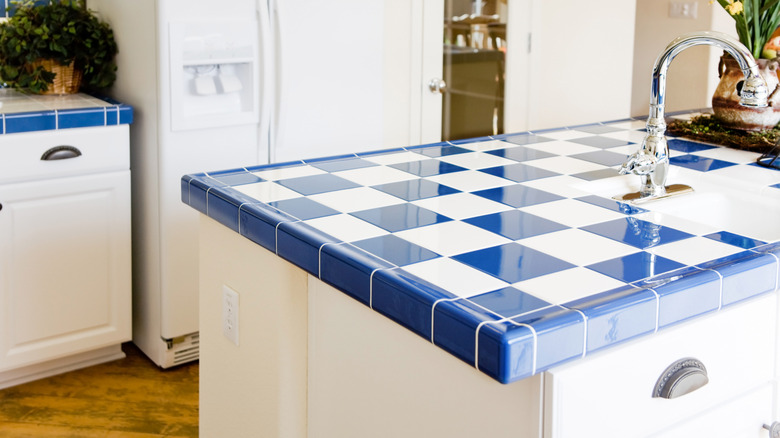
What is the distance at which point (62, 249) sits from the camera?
2910 mm

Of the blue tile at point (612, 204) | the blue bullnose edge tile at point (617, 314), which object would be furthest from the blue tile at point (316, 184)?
the blue bullnose edge tile at point (617, 314)

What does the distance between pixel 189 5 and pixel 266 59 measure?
330 mm

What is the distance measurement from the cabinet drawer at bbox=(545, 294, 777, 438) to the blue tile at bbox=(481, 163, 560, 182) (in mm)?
615

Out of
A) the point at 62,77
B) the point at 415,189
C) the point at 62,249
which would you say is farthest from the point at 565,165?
the point at 62,77

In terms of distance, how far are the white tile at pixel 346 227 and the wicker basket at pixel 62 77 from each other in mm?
1885

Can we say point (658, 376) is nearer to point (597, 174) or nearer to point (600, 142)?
point (597, 174)

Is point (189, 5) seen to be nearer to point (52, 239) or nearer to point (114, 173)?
point (114, 173)

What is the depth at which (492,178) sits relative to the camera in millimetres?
1932

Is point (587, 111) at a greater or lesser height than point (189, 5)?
lesser

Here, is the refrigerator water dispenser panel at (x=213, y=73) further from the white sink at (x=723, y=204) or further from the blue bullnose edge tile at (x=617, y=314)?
the blue bullnose edge tile at (x=617, y=314)

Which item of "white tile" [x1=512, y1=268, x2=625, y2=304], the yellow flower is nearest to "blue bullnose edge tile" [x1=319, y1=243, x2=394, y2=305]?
"white tile" [x1=512, y1=268, x2=625, y2=304]

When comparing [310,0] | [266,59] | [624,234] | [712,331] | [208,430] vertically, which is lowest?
[208,430]

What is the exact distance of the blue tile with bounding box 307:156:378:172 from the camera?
78.7 inches

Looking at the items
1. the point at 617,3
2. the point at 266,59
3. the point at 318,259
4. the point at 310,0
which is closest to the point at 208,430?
the point at 318,259
